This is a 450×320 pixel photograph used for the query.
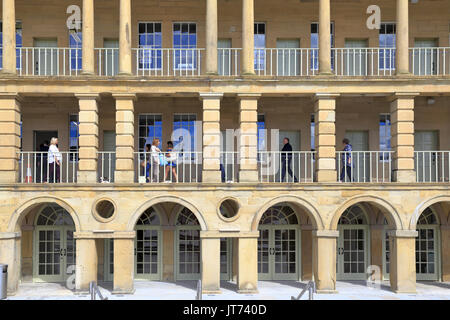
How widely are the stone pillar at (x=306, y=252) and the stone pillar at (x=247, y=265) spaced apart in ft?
12.6

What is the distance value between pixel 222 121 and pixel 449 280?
39.0 feet

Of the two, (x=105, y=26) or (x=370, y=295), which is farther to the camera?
(x=105, y=26)

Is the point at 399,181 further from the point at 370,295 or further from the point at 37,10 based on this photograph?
the point at 37,10

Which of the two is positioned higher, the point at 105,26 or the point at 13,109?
the point at 105,26

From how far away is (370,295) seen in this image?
63.1ft

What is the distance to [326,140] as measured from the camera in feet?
65.1

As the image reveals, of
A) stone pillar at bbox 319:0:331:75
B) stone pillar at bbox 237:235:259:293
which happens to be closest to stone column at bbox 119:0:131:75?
stone pillar at bbox 319:0:331:75

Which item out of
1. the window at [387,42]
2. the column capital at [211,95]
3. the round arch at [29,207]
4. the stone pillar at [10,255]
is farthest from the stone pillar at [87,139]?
the window at [387,42]

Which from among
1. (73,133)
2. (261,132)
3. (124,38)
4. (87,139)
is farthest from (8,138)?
(261,132)

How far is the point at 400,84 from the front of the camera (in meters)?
19.9

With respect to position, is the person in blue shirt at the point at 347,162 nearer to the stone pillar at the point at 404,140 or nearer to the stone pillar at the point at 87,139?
the stone pillar at the point at 404,140

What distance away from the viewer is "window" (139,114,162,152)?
22.7 metres

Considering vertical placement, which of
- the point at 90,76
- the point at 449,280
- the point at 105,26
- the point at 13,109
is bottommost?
the point at 449,280

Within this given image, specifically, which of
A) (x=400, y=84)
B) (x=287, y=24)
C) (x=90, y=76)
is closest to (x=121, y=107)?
(x=90, y=76)
